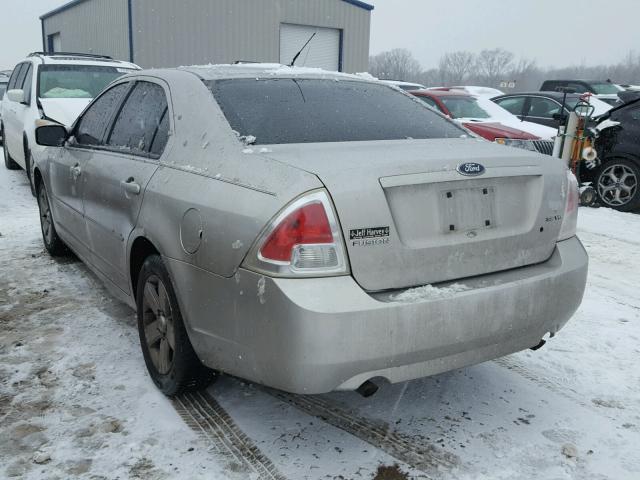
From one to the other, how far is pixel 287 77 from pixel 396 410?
5.92ft

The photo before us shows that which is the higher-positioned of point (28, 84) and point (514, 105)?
point (28, 84)

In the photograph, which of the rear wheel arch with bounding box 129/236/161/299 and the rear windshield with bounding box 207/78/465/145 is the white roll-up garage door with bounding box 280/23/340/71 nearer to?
the rear windshield with bounding box 207/78/465/145

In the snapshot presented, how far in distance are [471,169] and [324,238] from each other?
2.32ft

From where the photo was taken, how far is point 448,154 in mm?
2475

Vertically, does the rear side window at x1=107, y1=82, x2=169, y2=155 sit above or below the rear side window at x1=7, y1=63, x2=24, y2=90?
below

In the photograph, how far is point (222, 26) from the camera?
20891 mm

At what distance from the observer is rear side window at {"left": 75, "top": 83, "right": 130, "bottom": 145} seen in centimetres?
379

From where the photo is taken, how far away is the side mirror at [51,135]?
14.0 feet

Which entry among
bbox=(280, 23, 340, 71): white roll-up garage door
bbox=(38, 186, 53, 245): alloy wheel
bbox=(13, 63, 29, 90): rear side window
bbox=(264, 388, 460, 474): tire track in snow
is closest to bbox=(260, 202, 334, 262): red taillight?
bbox=(264, 388, 460, 474): tire track in snow

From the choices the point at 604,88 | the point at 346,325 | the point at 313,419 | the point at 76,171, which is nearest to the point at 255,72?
the point at 76,171

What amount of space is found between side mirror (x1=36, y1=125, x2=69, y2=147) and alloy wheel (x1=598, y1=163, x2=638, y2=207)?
23.0 feet

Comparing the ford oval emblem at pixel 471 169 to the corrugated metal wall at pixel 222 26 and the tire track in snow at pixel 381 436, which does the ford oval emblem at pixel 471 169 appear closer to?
the tire track in snow at pixel 381 436

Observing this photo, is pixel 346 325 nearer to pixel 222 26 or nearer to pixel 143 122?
pixel 143 122

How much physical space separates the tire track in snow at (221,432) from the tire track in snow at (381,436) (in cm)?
32
